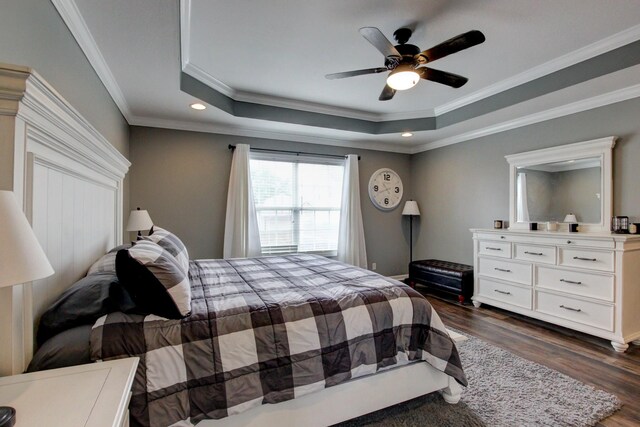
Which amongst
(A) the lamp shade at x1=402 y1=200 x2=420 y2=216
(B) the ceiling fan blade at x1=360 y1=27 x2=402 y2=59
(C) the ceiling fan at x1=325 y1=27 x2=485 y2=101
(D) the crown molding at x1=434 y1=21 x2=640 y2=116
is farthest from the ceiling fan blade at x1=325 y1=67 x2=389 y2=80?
(A) the lamp shade at x1=402 y1=200 x2=420 y2=216

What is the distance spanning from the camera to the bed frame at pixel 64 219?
0.93 metres

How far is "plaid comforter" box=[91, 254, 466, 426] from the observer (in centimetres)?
123

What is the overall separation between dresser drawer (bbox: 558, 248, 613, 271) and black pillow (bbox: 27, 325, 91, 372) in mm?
3786

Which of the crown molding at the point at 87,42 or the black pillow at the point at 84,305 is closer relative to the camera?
the black pillow at the point at 84,305

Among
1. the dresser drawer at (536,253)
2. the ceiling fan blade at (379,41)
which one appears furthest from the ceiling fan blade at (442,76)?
the dresser drawer at (536,253)

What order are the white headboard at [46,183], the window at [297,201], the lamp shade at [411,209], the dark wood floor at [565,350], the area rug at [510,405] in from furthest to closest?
the lamp shade at [411,209], the window at [297,201], the dark wood floor at [565,350], the area rug at [510,405], the white headboard at [46,183]

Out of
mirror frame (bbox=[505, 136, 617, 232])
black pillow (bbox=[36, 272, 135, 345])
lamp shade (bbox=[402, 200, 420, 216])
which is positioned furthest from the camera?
lamp shade (bbox=[402, 200, 420, 216])

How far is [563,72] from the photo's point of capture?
8.59 feet

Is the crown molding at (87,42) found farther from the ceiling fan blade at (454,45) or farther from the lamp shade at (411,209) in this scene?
the lamp shade at (411,209)

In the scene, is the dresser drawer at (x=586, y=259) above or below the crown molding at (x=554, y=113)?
below

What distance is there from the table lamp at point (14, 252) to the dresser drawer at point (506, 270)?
3.92m

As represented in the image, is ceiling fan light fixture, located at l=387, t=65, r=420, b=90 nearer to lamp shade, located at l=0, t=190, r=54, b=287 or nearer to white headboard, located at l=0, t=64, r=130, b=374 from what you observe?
white headboard, located at l=0, t=64, r=130, b=374

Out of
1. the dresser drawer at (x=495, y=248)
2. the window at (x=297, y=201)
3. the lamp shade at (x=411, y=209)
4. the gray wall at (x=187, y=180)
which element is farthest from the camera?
the lamp shade at (x=411, y=209)

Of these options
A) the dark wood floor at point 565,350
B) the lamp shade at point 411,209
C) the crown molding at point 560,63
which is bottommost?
the dark wood floor at point 565,350
